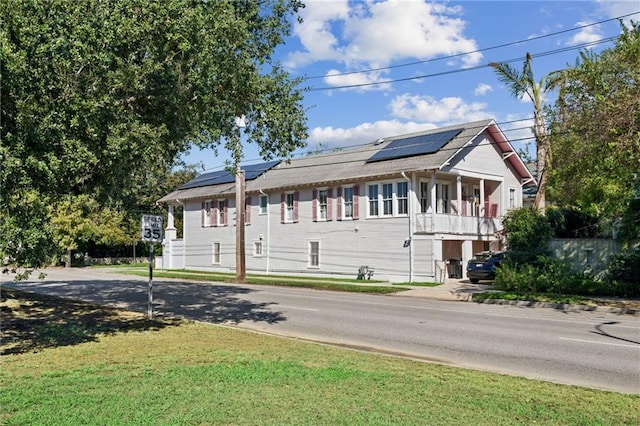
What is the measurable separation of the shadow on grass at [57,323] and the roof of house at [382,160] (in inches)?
673

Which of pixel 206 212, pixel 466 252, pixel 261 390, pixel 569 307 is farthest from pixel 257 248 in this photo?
pixel 261 390

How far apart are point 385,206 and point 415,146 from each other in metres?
3.68

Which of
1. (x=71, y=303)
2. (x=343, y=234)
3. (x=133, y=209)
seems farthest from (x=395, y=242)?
(x=133, y=209)

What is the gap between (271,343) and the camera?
33.0 ft

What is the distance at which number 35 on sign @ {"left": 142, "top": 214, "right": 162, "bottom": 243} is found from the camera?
13.7 meters

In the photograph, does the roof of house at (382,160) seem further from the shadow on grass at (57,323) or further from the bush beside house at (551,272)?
the shadow on grass at (57,323)

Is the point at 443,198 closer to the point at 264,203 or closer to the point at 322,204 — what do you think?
the point at 322,204

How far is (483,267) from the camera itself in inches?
1020

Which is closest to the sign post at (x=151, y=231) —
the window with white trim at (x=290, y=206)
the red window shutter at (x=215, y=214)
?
the window with white trim at (x=290, y=206)

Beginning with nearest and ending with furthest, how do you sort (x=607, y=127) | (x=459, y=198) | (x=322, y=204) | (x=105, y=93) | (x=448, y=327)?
(x=105, y=93) → (x=448, y=327) → (x=607, y=127) → (x=459, y=198) → (x=322, y=204)

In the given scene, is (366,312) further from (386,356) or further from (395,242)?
(395,242)

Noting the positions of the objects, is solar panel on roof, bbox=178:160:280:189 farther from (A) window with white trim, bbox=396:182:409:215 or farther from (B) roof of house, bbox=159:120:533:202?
(A) window with white trim, bbox=396:182:409:215

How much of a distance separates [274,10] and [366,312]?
849cm

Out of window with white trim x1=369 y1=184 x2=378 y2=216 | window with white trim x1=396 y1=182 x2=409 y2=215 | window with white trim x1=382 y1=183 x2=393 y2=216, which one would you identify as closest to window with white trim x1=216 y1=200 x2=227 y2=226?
window with white trim x1=369 y1=184 x2=378 y2=216
